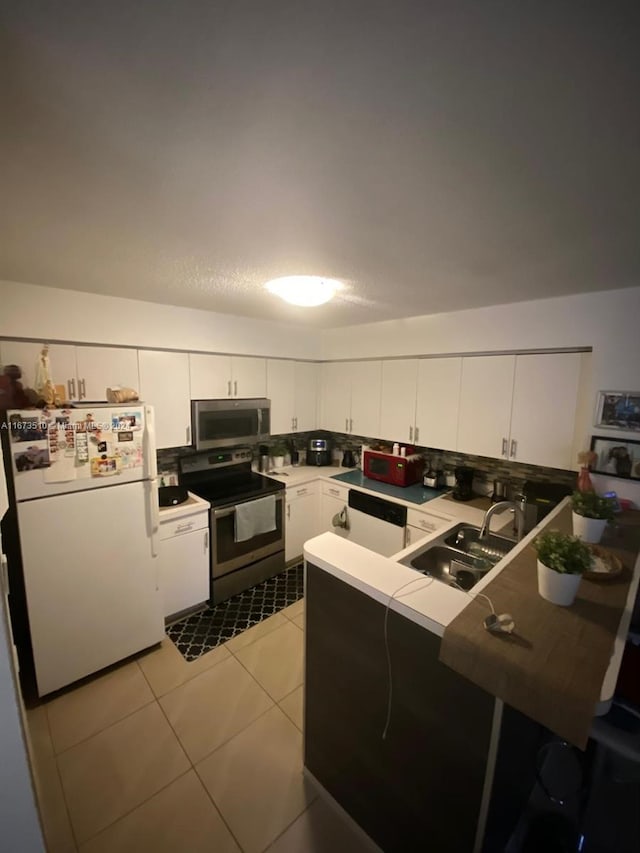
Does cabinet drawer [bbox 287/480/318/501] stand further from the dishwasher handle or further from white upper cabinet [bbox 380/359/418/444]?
white upper cabinet [bbox 380/359/418/444]

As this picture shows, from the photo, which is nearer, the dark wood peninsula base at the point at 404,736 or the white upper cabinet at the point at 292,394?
the dark wood peninsula base at the point at 404,736

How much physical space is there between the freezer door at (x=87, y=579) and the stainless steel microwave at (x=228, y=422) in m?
0.83

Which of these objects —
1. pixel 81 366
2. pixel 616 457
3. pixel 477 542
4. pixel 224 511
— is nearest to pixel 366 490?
pixel 477 542

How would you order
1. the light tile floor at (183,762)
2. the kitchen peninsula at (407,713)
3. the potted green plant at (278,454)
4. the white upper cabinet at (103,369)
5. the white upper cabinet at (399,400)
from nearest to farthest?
1. the kitchen peninsula at (407,713)
2. the light tile floor at (183,762)
3. the white upper cabinet at (103,369)
4. the white upper cabinet at (399,400)
5. the potted green plant at (278,454)

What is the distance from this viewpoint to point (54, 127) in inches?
29.6

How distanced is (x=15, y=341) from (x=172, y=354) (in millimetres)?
908

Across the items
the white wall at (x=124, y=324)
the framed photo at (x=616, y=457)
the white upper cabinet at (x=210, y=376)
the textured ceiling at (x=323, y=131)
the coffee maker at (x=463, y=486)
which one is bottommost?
the coffee maker at (x=463, y=486)

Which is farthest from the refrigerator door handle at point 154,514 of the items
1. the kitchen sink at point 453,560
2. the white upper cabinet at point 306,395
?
the white upper cabinet at point 306,395

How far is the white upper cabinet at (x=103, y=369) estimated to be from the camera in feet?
7.39

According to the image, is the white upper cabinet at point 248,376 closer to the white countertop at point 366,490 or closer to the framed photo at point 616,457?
the white countertop at point 366,490

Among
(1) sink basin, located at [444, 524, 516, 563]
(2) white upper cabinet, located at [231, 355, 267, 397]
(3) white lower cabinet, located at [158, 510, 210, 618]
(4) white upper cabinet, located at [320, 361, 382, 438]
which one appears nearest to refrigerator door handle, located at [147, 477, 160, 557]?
(3) white lower cabinet, located at [158, 510, 210, 618]

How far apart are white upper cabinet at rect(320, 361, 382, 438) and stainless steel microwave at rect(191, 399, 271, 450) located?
0.75 m

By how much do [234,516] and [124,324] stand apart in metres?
1.61

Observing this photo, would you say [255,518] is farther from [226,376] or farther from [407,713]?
[407,713]
